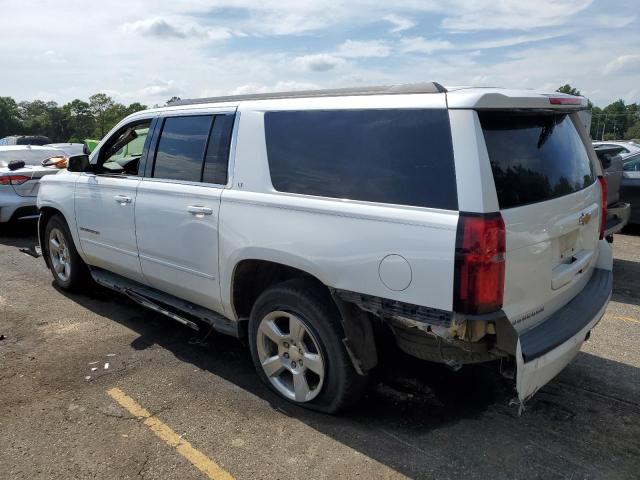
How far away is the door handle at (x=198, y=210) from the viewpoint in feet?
11.8

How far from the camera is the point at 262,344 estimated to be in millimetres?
3498

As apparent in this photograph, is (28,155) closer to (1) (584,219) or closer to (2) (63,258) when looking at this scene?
(2) (63,258)

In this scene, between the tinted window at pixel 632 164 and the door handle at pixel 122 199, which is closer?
the door handle at pixel 122 199

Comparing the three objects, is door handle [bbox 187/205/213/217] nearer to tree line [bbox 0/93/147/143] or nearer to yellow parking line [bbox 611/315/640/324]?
yellow parking line [bbox 611/315/640/324]

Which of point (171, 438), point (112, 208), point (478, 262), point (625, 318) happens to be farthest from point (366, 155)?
point (625, 318)

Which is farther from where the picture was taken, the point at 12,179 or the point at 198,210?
the point at 12,179

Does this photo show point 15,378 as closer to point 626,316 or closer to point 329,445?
point 329,445

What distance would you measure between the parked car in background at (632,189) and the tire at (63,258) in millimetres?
8535

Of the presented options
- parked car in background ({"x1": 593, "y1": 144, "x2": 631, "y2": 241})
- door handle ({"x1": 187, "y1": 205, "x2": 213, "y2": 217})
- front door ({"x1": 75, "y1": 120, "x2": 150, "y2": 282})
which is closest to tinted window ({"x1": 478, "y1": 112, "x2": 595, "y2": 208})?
door handle ({"x1": 187, "y1": 205, "x2": 213, "y2": 217})

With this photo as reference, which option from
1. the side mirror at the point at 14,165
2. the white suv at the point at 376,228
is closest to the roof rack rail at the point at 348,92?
the white suv at the point at 376,228

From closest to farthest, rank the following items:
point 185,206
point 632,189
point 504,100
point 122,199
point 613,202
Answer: point 504,100 < point 185,206 < point 122,199 < point 613,202 < point 632,189

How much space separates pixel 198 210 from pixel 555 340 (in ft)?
7.82

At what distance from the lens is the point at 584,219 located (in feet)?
10.6

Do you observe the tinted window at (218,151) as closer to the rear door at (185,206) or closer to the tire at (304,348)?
→ the rear door at (185,206)
